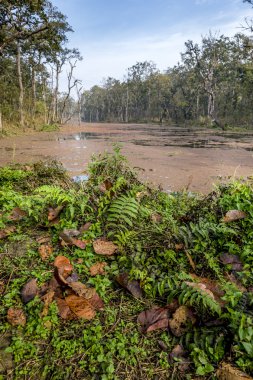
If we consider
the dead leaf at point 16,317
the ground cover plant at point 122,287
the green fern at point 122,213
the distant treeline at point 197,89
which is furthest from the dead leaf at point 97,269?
the distant treeline at point 197,89

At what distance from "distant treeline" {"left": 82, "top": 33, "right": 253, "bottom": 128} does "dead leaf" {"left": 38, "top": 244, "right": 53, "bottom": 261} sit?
3191 centimetres

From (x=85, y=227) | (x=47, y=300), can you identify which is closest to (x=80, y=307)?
(x=47, y=300)

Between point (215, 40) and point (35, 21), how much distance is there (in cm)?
3156

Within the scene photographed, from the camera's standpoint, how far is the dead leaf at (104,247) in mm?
2332

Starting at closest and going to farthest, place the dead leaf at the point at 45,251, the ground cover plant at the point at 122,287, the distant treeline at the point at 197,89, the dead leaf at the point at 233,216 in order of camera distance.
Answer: the ground cover plant at the point at 122,287
the dead leaf at the point at 45,251
the dead leaf at the point at 233,216
the distant treeline at the point at 197,89

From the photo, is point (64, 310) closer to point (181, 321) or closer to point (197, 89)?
point (181, 321)

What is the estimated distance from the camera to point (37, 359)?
1.58 metres

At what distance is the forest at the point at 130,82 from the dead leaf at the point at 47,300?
549 inches

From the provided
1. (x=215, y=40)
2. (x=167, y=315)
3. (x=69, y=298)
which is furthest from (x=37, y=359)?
(x=215, y=40)

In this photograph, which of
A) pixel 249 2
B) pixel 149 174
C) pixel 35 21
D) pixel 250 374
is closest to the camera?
pixel 250 374

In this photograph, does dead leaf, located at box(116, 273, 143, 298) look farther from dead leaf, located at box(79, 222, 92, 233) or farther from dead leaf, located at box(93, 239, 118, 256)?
dead leaf, located at box(79, 222, 92, 233)

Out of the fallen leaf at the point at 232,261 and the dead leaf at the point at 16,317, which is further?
the fallen leaf at the point at 232,261

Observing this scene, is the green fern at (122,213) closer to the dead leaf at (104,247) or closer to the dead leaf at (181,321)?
the dead leaf at (104,247)

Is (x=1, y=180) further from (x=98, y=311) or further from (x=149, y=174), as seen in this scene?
(x=149, y=174)
